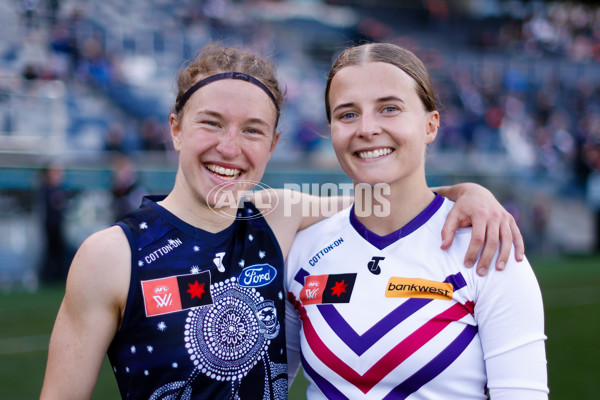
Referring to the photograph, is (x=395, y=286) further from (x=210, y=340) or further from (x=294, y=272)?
(x=210, y=340)

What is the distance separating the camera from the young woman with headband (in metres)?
1.84

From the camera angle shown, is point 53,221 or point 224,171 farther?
point 53,221

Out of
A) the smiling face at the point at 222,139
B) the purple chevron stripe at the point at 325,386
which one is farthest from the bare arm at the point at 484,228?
the smiling face at the point at 222,139

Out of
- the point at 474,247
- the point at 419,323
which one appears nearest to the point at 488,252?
the point at 474,247

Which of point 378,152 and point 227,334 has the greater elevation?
point 378,152

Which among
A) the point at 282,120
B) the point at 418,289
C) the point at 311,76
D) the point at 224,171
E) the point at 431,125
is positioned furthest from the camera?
the point at 311,76

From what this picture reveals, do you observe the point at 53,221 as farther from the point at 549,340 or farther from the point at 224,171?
the point at 224,171

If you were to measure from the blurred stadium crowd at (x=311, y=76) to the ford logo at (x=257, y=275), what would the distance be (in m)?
0.70

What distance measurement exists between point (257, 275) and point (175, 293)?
0.32m

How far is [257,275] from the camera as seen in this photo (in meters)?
2.10

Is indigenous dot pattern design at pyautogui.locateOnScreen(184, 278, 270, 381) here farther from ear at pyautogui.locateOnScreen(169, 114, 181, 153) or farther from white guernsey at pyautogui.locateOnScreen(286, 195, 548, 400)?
ear at pyautogui.locateOnScreen(169, 114, 181, 153)

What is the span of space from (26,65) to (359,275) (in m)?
10.6

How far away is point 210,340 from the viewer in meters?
1.94

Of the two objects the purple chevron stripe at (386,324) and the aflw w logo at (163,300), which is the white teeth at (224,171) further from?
the purple chevron stripe at (386,324)
